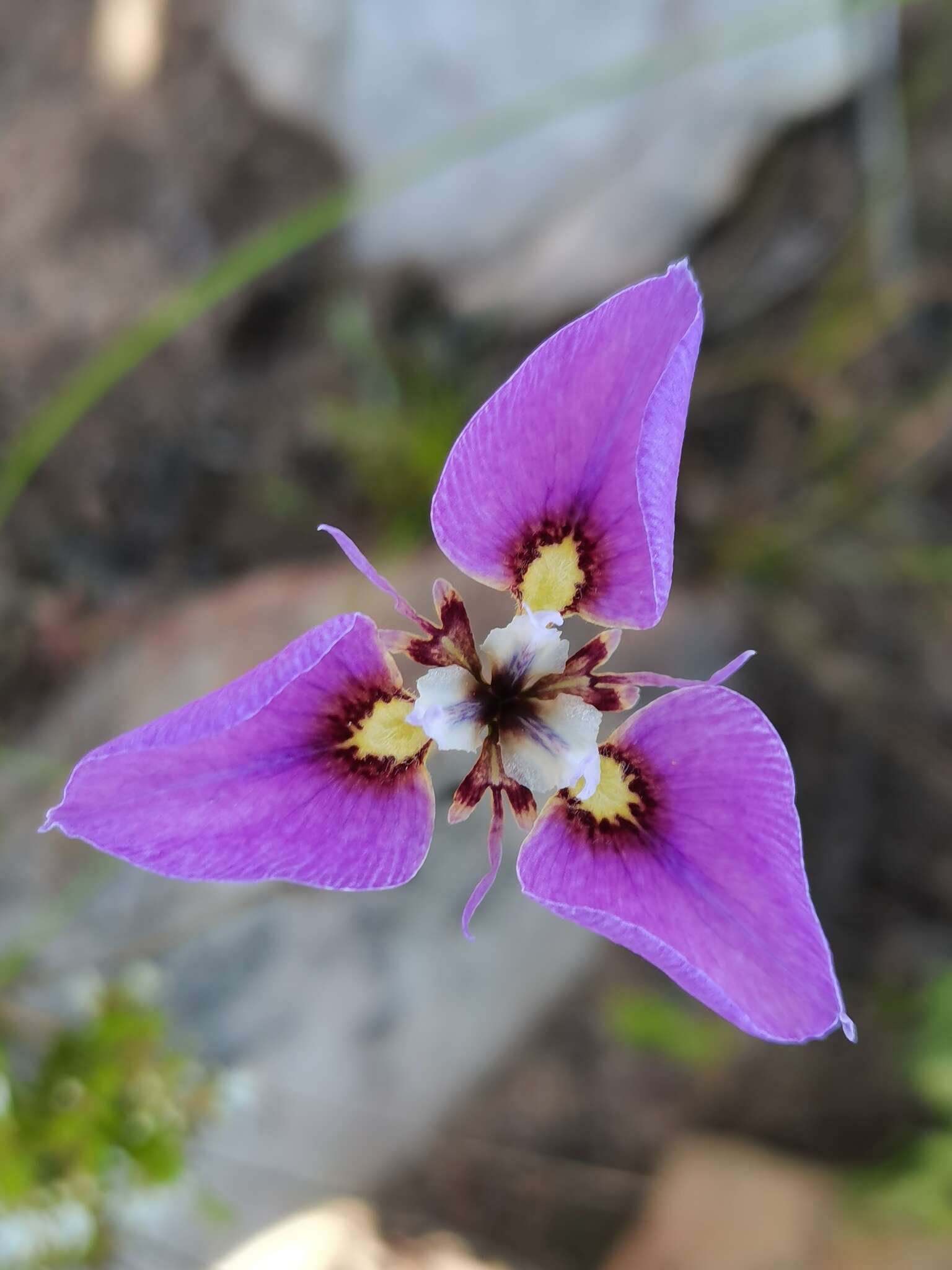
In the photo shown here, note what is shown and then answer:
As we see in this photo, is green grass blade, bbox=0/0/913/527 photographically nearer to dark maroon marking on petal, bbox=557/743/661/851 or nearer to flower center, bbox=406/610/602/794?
flower center, bbox=406/610/602/794

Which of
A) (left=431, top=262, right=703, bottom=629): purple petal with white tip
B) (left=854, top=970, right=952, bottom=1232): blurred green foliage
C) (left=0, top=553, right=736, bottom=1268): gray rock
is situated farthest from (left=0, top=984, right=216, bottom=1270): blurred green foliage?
(left=854, top=970, right=952, bottom=1232): blurred green foliage

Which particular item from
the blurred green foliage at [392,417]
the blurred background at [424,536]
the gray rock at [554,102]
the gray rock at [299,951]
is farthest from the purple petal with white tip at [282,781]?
the gray rock at [554,102]

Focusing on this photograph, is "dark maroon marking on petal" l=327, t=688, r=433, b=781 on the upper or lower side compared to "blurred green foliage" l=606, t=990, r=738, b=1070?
upper

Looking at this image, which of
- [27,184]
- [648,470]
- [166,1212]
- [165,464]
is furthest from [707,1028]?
[27,184]

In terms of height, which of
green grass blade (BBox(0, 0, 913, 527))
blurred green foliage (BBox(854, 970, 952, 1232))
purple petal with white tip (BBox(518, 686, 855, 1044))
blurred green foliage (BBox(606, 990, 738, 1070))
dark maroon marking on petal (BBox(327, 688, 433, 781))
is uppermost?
green grass blade (BBox(0, 0, 913, 527))

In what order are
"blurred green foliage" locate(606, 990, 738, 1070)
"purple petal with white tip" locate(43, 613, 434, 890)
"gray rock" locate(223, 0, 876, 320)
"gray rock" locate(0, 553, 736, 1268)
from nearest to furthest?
1. "purple petal with white tip" locate(43, 613, 434, 890)
2. "gray rock" locate(0, 553, 736, 1268)
3. "gray rock" locate(223, 0, 876, 320)
4. "blurred green foliage" locate(606, 990, 738, 1070)

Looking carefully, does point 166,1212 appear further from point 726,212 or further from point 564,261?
point 726,212

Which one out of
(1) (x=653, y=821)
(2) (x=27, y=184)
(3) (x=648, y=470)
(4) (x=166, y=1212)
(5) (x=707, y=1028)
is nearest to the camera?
(3) (x=648, y=470)
